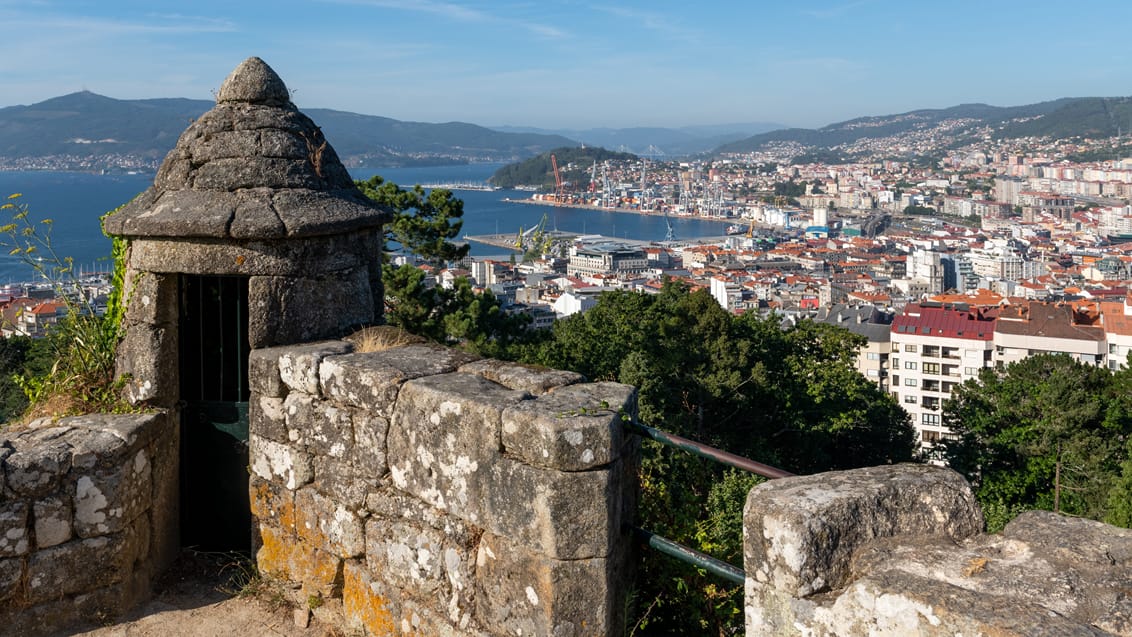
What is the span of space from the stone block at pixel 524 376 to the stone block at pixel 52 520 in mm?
1635

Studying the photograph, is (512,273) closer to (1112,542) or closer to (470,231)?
(470,231)

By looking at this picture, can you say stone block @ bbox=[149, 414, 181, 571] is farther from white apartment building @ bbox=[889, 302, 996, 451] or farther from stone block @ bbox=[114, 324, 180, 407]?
white apartment building @ bbox=[889, 302, 996, 451]

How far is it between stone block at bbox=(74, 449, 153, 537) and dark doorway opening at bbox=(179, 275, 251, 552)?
0.39 meters

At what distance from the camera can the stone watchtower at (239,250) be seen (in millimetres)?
→ 4070

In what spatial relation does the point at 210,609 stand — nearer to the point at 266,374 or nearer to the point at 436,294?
the point at 266,374

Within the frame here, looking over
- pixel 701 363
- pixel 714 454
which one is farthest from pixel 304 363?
pixel 701 363

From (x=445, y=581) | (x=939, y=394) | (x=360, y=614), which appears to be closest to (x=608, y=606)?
(x=445, y=581)

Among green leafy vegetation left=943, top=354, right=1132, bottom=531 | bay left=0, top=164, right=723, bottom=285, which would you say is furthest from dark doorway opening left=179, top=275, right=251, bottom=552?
bay left=0, top=164, right=723, bottom=285

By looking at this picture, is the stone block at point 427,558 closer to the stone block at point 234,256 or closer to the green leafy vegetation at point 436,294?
the stone block at point 234,256

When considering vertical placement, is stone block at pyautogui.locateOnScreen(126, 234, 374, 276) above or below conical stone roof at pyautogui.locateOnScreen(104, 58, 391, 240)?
below

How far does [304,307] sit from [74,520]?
1.20 metres

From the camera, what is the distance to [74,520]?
3.81 metres

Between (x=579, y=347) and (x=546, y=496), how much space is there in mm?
14985

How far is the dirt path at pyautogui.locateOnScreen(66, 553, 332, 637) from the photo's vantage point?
12.6ft
